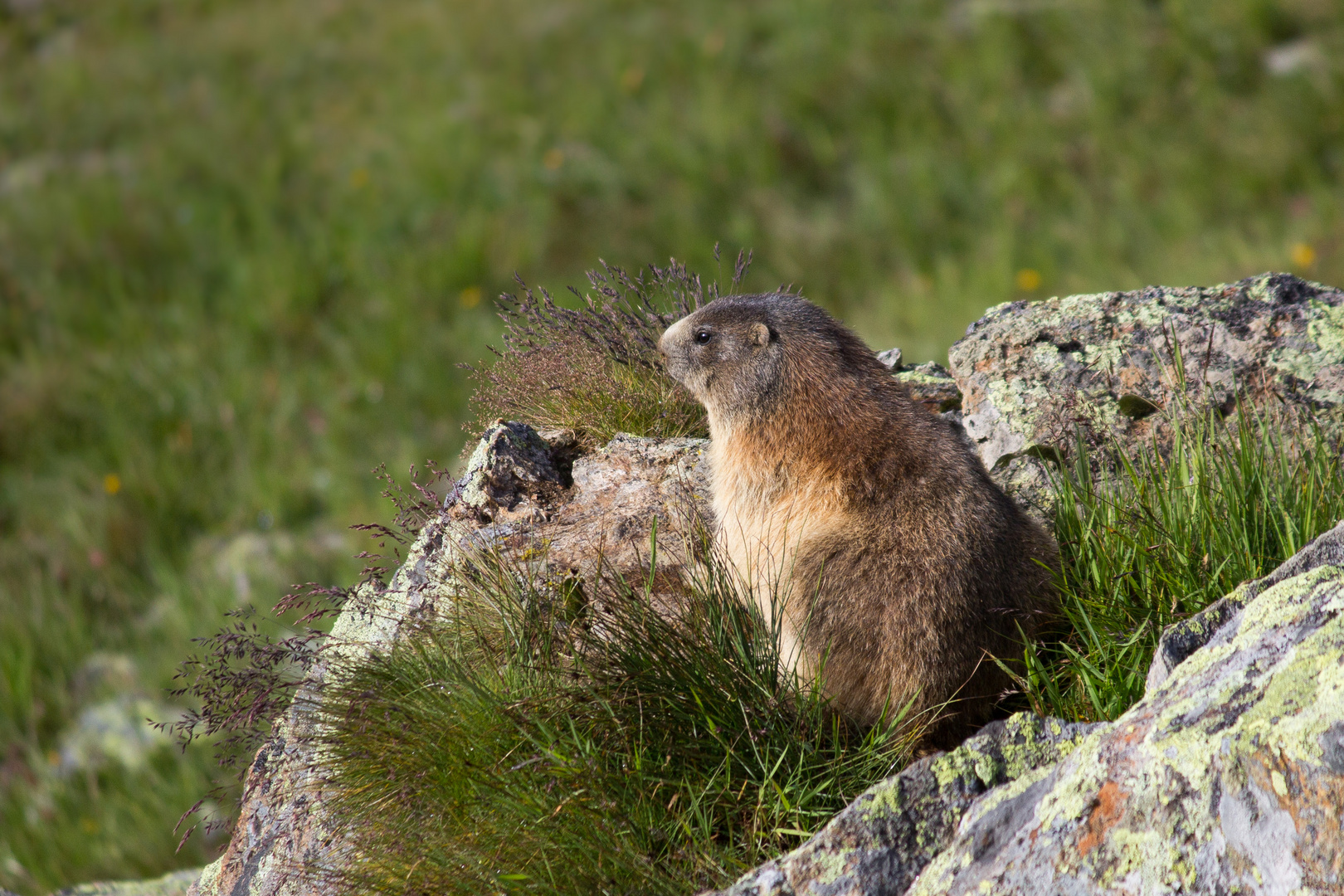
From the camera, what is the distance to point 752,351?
480 cm

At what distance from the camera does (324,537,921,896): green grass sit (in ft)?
10.4

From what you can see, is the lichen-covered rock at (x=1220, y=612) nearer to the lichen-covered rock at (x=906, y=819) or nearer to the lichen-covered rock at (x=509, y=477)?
the lichen-covered rock at (x=906, y=819)

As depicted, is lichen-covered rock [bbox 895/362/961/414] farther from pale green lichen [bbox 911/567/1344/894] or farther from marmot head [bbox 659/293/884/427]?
pale green lichen [bbox 911/567/1344/894]

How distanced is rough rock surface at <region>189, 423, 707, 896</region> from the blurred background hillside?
17.2 feet

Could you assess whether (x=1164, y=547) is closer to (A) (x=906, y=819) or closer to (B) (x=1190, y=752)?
(B) (x=1190, y=752)

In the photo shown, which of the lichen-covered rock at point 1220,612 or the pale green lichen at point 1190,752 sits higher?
the lichen-covered rock at point 1220,612

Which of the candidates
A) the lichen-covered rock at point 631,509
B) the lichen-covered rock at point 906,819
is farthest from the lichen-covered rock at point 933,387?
the lichen-covered rock at point 906,819

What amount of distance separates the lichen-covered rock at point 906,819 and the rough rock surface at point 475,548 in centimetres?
124

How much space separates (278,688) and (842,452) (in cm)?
239

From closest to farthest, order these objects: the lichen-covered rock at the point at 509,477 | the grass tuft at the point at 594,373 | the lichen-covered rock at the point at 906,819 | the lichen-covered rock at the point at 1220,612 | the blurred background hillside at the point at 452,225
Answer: the lichen-covered rock at the point at 906,819
the lichen-covered rock at the point at 1220,612
the lichen-covered rock at the point at 509,477
the grass tuft at the point at 594,373
the blurred background hillside at the point at 452,225

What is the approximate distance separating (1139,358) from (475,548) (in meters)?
3.18

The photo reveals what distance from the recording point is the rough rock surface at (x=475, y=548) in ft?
12.4

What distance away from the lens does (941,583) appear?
12.2ft

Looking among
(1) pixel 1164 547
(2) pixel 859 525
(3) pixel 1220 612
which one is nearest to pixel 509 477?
(2) pixel 859 525
